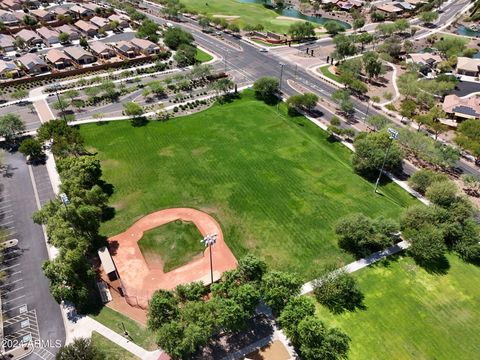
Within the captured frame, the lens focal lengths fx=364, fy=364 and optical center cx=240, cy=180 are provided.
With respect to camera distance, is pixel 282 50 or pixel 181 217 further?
pixel 282 50

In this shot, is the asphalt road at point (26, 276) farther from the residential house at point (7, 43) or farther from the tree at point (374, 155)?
the residential house at point (7, 43)

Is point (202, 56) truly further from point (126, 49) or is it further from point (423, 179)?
point (423, 179)

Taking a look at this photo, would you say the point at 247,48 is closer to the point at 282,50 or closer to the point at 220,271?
the point at 282,50

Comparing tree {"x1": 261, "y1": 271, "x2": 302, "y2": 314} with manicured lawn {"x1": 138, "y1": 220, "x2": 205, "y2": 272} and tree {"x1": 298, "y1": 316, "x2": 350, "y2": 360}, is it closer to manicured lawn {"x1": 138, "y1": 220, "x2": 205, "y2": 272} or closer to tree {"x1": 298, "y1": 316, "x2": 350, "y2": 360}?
tree {"x1": 298, "y1": 316, "x2": 350, "y2": 360}

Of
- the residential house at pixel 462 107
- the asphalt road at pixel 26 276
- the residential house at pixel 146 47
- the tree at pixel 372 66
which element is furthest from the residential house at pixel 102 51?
the residential house at pixel 462 107

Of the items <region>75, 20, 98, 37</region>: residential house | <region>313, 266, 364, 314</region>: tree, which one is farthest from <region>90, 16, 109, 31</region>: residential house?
<region>313, 266, 364, 314</region>: tree

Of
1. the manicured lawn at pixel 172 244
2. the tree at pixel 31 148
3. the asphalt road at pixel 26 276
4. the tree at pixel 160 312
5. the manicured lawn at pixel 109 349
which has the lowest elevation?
the asphalt road at pixel 26 276

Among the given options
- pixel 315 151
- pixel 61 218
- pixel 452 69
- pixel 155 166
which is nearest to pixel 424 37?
pixel 452 69
